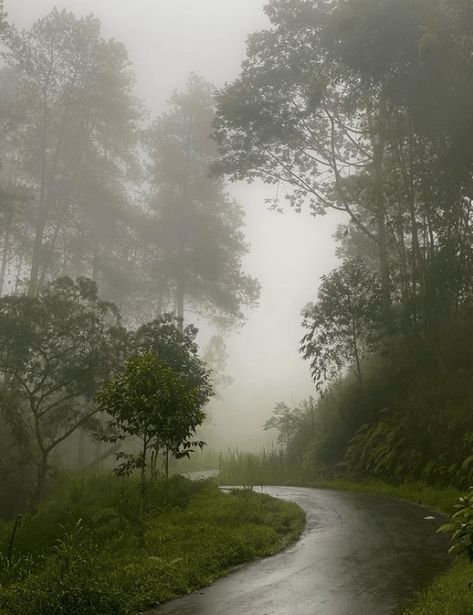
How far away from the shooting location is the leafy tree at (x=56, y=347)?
64.1ft

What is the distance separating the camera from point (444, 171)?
62.7ft

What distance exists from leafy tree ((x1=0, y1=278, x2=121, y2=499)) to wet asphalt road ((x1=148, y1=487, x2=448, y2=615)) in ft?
35.8

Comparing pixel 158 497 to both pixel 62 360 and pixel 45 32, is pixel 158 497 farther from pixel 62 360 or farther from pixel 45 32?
pixel 45 32

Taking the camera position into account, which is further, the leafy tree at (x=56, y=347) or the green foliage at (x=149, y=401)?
the leafy tree at (x=56, y=347)

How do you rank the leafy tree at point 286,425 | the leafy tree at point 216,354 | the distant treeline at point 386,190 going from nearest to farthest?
the distant treeline at point 386,190, the leafy tree at point 286,425, the leafy tree at point 216,354

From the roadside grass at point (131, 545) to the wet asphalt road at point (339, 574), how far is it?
1.43ft

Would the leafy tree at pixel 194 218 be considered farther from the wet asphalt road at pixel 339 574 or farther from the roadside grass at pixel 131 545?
the wet asphalt road at pixel 339 574

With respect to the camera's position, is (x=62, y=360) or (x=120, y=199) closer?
(x=62, y=360)

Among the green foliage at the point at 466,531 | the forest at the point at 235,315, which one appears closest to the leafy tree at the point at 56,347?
the forest at the point at 235,315

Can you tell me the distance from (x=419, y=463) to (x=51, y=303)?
1363cm

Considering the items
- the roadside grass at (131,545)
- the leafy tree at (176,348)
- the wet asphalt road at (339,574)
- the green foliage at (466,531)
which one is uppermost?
the leafy tree at (176,348)

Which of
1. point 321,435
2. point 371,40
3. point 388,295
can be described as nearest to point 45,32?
point 371,40

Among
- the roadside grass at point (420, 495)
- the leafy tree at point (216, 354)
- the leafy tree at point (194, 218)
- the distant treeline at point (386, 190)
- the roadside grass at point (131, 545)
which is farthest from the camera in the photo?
the leafy tree at point (216, 354)

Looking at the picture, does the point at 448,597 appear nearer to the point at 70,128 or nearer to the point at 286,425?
the point at 286,425
